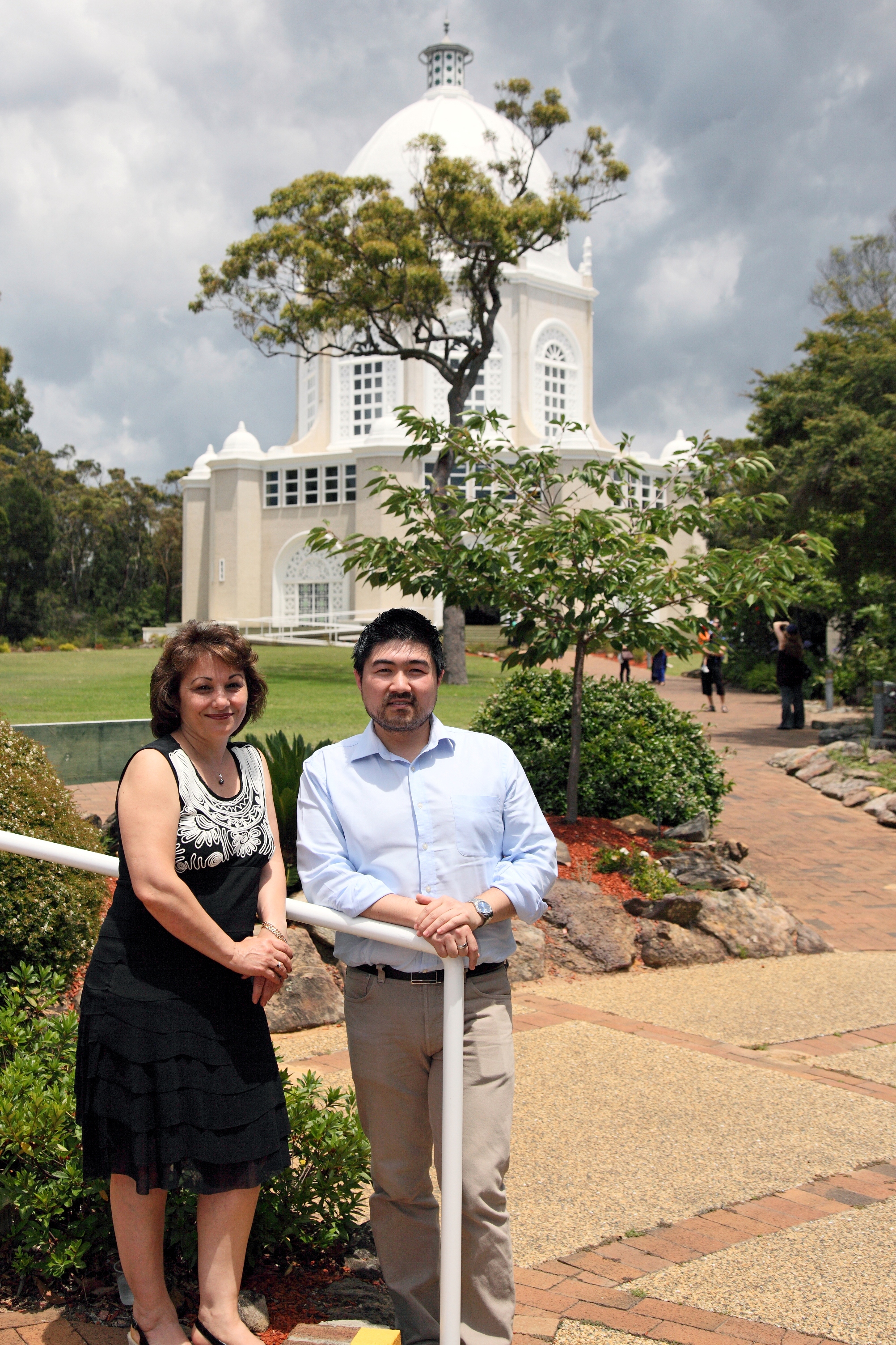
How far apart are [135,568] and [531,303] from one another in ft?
84.0

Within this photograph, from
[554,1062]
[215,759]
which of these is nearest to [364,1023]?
[215,759]

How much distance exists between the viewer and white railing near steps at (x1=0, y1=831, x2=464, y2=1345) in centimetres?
241

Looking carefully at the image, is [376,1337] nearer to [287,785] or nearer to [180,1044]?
[180,1044]

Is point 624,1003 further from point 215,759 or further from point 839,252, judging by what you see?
point 839,252

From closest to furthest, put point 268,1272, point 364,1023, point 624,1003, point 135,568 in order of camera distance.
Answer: point 364,1023, point 268,1272, point 624,1003, point 135,568

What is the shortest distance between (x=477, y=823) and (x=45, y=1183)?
1494 millimetres

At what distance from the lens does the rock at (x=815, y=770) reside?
1394 cm

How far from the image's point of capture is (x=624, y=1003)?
5941 mm

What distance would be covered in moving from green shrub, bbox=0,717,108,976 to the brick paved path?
5.08 m

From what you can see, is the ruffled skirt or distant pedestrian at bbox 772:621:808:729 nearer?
the ruffled skirt

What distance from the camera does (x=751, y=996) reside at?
6.19 m

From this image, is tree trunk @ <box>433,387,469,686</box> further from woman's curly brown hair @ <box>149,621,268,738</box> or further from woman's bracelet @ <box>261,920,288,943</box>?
woman's bracelet @ <box>261,920,288,943</box>

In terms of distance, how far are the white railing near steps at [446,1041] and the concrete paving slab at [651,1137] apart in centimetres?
95

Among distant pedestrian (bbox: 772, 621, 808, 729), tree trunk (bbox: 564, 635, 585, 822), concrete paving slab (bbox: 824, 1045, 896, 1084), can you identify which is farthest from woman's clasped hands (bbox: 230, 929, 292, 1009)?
distant pedestrian (bbox: 772, 621, 808, 729)
